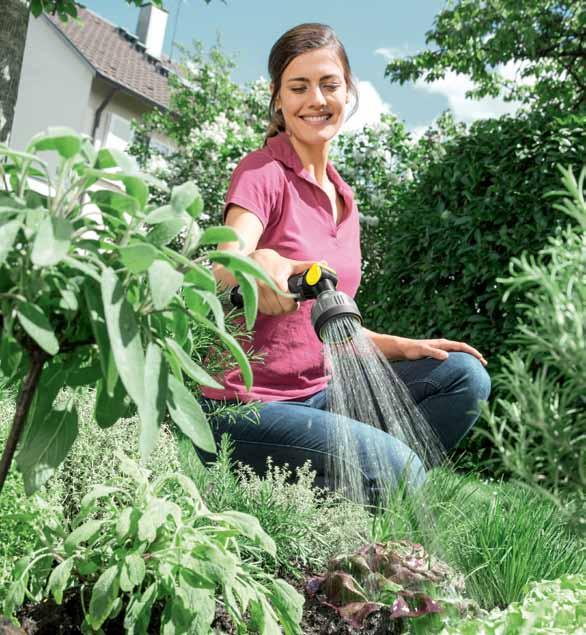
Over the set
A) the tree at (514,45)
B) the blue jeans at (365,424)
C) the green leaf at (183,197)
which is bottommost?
the blue jeans at (365,424)

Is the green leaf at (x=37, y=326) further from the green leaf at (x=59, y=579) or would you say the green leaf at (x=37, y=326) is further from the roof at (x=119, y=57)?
the roof at (x=119, y=57)

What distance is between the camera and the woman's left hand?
280 centimetres

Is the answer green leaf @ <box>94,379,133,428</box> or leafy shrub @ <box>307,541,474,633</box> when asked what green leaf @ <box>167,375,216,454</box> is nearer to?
green leaf @ <box>94,379,133,428</box>

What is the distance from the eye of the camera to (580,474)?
818 millimetres

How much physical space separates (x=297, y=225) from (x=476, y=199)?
2510mm

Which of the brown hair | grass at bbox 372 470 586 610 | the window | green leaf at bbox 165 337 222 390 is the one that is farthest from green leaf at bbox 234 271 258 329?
the window

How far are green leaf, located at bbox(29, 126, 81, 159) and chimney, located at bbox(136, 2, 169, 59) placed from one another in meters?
26.3

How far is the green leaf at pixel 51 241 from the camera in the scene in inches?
32.4

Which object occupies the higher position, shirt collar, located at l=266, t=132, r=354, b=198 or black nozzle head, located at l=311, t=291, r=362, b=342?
shirt collar, located at l=266, t=132, r=354, b=198

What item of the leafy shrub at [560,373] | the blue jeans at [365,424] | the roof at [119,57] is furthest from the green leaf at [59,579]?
the roof at [119,57]

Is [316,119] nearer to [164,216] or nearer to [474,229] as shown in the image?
[164,216]

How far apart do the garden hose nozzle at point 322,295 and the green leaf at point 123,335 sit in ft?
3.28

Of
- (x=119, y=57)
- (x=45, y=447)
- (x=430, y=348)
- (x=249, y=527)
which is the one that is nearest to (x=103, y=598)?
(x=249, y=527)

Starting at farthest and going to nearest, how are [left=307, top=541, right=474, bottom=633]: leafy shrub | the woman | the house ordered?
the house → the woman → [left=307, top=541, right=474, bottom=633]: leafy shrub
